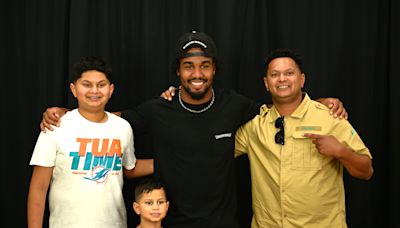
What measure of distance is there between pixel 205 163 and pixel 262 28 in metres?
1.06

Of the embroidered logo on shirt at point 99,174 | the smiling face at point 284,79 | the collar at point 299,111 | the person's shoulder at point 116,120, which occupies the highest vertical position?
the smiling face at point 284,79

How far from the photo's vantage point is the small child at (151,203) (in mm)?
1992

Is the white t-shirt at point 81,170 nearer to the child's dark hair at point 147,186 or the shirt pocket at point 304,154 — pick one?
the child's dark hair at point 147,186

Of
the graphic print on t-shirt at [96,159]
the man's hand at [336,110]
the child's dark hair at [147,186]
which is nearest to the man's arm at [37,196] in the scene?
the graphic print on t-shirt at [96,159]

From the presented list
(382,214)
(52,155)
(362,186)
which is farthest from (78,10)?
(382,214)

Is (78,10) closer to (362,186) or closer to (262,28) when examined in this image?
(262,28)

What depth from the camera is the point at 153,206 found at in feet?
6.56

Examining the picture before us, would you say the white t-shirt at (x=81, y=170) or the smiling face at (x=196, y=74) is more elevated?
the smiling face at (x=196, y=74)

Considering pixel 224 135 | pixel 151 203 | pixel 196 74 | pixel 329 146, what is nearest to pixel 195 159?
pixel 224 135

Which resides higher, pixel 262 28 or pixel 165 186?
pixel 262 28

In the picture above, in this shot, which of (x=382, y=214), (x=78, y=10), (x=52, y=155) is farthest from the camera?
(x=382, y=214)

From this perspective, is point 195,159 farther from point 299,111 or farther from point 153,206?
point 299,111

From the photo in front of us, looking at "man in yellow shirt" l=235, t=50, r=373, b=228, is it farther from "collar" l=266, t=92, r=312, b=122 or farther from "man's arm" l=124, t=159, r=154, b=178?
"man's arm" l=124, t=159, r=154, b=178

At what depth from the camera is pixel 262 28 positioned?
2.64 meters
